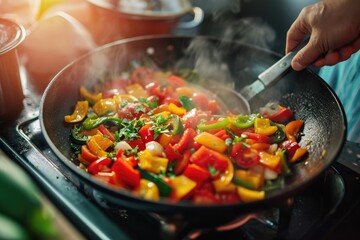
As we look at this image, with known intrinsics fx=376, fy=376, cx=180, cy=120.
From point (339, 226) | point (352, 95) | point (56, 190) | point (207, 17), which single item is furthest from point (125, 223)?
point (207, 17)

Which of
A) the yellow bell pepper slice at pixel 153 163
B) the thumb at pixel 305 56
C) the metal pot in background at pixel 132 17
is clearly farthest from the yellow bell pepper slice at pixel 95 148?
the metal pot in background at pixel 132 17

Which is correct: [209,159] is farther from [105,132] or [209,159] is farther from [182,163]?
[105,132]

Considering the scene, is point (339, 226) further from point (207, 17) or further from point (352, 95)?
point (207, 17)

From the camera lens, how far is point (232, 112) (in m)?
2.19

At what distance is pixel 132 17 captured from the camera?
2.74m

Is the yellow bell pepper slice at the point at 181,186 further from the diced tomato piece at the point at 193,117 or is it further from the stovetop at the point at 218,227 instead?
the diced tomato piece at the point at 193,117

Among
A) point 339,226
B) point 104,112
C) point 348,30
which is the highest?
point 348,30

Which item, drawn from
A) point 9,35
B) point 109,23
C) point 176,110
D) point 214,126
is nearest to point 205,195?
point 214,126

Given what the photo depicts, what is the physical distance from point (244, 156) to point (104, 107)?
83 cm

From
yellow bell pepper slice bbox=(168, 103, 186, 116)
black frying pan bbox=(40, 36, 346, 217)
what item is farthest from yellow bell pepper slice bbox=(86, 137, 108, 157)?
yellow bell pepper slice bbox=(168, 103, 186, 116)

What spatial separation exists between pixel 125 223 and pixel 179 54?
1.26 meters

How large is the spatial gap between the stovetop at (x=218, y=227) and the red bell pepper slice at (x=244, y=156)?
216 mm

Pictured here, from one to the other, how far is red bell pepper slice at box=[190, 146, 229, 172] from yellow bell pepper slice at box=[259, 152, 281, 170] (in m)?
0.17

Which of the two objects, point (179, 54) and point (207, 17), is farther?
point (207, 17)
